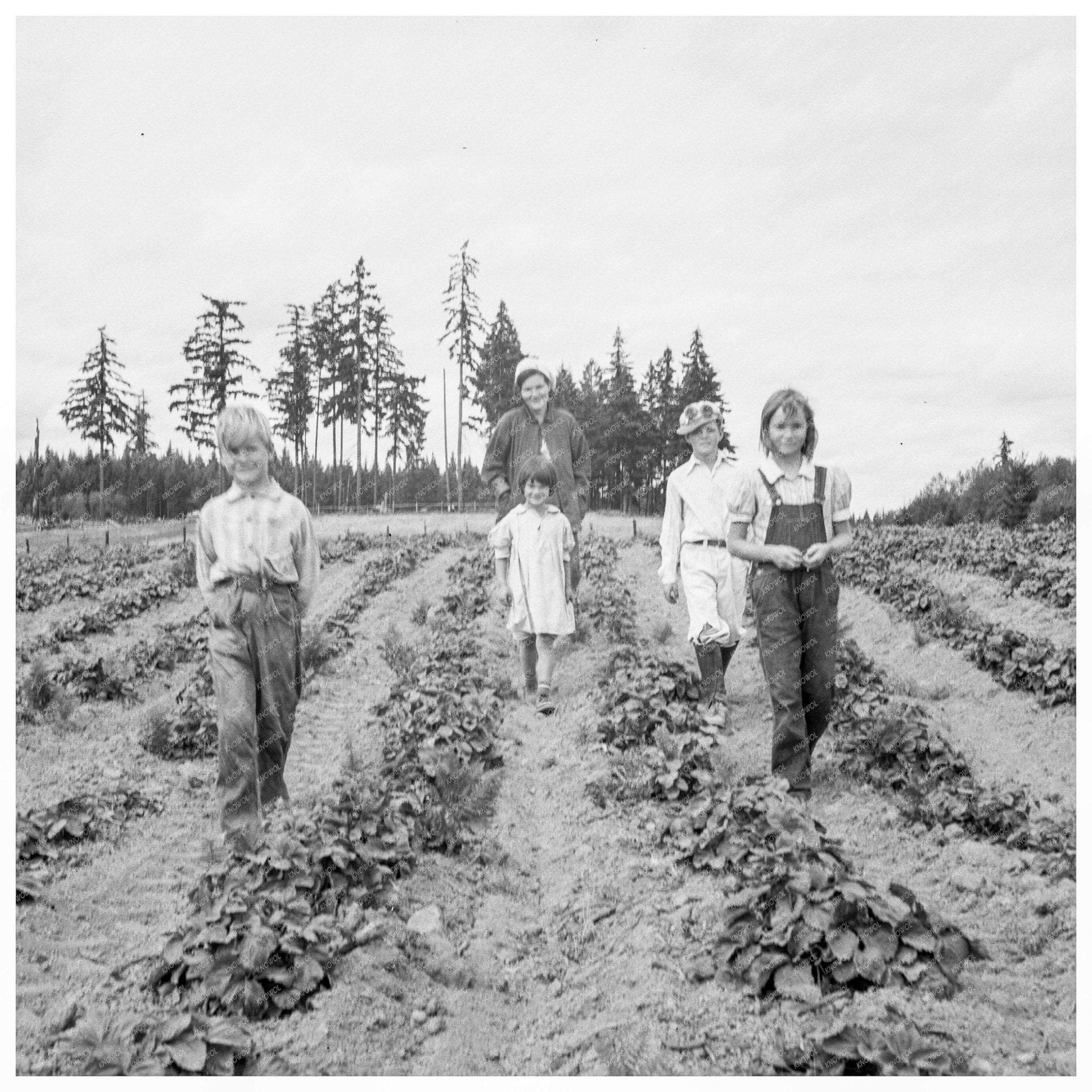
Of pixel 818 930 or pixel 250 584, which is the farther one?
pixel 250 584

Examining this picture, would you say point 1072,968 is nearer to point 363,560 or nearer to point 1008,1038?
point 1008,1038

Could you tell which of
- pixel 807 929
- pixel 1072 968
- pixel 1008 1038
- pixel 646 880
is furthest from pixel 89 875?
pixel 1072 968

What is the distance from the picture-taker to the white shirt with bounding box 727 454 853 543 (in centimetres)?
471

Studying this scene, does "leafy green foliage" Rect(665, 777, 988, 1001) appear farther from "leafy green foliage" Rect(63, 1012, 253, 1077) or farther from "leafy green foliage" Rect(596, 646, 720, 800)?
"leafy green foliage" Rect(63, 1012, 253, 1077)

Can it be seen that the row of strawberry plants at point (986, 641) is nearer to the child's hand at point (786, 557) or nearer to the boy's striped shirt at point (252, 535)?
the child's hand at point (786, 557)

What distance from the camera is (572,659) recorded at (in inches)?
335

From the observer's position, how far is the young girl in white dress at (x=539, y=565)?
21.8 ft

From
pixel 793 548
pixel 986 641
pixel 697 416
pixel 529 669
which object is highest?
pixel 697 416

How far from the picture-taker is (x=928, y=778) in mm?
4910

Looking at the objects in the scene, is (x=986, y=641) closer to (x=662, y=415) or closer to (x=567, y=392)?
(x=662, y=415)

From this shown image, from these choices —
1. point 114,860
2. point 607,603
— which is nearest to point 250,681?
point 114,860

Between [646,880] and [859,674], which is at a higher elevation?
[859,674]

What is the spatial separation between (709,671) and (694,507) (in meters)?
1.22

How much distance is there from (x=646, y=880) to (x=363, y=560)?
12.6 meters
